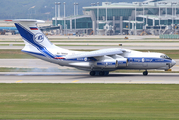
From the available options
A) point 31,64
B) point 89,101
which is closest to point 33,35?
point 31,64

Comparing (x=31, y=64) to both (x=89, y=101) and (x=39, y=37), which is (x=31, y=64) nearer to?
(x=39, y=37)

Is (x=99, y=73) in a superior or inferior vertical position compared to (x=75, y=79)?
superior

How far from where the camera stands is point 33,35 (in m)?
42.9

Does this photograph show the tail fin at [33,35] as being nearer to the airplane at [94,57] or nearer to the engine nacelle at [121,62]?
the airplane at [94,57]

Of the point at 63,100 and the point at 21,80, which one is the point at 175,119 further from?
the point at 21,80

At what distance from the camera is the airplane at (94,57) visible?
41.8 meters

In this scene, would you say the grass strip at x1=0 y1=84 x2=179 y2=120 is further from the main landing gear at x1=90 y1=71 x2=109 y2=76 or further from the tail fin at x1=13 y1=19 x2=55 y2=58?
the tail fin at x1=13 y1=19 x2=55 y2=58

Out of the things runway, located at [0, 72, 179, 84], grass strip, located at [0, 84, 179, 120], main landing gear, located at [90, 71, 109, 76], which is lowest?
grass strip, located at [0, 84, 179, 120]

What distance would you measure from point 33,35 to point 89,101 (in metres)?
19.9

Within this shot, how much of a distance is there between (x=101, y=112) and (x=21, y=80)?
61.4 ft

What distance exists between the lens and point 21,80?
3831cm

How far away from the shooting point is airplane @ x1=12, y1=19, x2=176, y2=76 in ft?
137

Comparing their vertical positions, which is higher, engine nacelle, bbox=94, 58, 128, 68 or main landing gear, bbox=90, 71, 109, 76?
engine nacelle, bbox=94, 58, 128, 68

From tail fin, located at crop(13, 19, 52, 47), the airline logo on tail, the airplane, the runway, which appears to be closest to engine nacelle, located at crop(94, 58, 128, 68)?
the airplane
